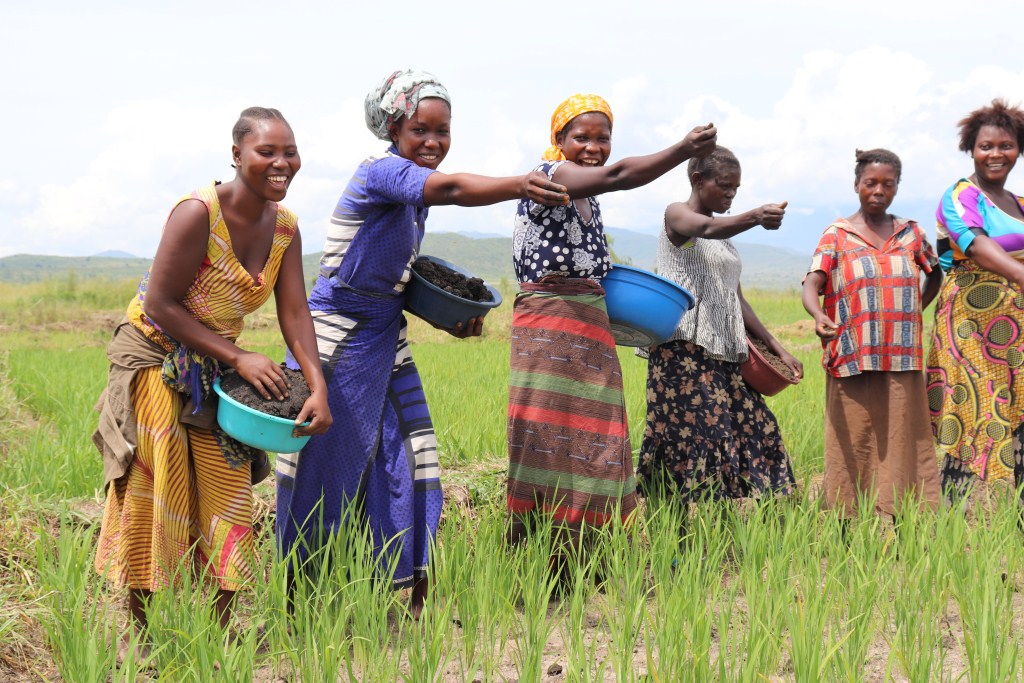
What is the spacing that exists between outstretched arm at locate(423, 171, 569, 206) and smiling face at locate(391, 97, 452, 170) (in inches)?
11.3

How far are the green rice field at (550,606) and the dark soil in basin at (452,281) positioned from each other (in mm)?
777

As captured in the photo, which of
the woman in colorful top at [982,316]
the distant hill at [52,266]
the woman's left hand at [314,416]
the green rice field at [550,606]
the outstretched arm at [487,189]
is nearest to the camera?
the green rice field at [550,606]

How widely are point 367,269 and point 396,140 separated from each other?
412 millimetres

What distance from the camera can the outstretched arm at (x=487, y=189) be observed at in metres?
2.34

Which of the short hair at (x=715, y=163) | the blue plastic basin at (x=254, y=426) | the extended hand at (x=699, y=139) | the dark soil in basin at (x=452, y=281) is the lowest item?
the blue plastic basin at (x=254, y=426)

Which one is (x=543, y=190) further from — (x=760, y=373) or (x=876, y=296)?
(x=876, y=296)

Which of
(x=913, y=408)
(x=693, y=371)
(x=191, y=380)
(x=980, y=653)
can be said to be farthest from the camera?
(x=913, y=408)

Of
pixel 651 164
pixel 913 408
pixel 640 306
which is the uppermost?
pixel 651 164

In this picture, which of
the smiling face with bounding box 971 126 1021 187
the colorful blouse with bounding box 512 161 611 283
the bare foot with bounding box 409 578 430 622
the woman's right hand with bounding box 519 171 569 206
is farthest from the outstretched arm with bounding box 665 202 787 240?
the bare foot with bounding box 409 578 430 622

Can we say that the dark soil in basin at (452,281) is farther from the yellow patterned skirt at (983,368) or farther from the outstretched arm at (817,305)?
the yellow patterned skirt at (983,368)

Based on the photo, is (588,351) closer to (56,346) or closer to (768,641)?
(768,641)

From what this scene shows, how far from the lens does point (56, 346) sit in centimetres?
1338

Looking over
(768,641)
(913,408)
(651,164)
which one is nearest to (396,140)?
(651,164)

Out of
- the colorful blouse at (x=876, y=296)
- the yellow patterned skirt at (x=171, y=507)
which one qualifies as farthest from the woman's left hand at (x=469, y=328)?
the colorful blouse at (x=876, y=296)
